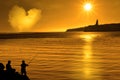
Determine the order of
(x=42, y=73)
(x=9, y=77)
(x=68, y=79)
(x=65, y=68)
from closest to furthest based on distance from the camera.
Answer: (x=9, y=77), (x=68, y=79), (x=42, y=73), (x=65, y=68)

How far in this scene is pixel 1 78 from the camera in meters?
34.2

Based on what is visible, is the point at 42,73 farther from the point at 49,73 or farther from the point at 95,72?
the point at 95,72

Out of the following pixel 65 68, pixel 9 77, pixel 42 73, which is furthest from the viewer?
pixel 65 68

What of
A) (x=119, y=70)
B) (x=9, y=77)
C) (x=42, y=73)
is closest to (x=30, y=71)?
(x=42, y=73)

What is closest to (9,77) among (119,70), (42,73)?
(42,73)

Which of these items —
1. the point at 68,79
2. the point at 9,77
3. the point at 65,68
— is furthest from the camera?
the point at 65,68

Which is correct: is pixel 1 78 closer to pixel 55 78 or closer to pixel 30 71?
pixel 55 78

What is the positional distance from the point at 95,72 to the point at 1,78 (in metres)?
16.2

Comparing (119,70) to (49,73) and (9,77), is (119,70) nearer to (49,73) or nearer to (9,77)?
(49,73)

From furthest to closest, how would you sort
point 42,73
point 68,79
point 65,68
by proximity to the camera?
point 65,68 < point 42,73 < point 68,79

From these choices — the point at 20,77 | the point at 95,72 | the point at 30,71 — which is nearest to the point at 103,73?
the point at 95,72

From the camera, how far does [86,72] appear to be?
47.3m

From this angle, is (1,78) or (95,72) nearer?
(1,78)

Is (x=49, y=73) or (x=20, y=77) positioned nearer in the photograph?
(x=20, y=77)
